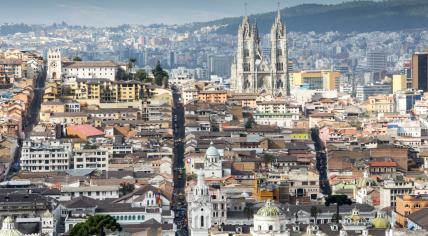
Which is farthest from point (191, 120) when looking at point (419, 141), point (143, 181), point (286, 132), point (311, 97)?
point (311, 97)

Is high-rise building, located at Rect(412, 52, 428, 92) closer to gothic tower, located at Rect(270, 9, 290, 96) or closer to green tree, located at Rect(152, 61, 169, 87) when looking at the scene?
gothic tower, located at Rect(270, 9, 290, 96)

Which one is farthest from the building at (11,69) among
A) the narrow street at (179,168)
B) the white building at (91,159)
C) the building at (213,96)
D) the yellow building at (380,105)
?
the yellow building at (380,105)

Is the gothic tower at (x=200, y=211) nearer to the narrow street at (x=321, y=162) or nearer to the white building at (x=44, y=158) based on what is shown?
the narrow street at (x=321, y=162)

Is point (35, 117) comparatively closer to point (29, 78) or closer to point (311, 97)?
point (29, 78)

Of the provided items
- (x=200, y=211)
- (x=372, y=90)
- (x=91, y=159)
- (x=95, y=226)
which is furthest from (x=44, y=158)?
(x=372, y=90)

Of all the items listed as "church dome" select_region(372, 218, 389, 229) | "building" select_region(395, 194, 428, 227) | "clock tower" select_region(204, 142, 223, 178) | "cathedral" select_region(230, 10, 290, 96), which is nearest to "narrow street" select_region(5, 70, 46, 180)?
"clock tower" select_region(204, 142, 223, 178)

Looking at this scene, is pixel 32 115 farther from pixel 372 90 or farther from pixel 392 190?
pixel 372 90
